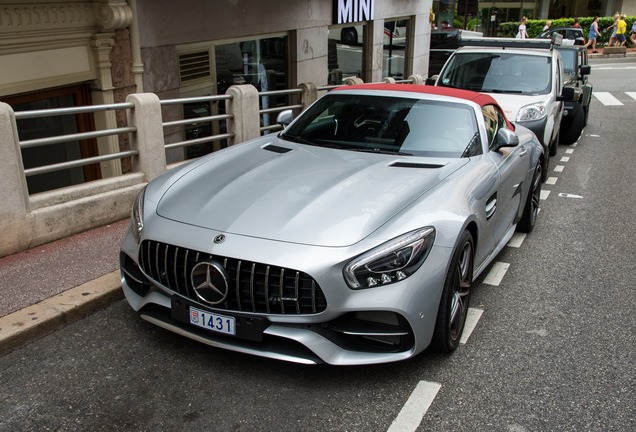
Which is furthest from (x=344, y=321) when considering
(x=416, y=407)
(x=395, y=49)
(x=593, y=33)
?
(x=593, y=33)

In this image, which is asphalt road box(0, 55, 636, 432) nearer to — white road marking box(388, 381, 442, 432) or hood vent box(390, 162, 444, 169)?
white road marking box(388, 381, 442, 432)

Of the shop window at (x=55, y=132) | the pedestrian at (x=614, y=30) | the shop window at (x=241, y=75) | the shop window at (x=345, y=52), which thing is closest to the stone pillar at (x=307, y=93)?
the shop window at (x=241, y=75)

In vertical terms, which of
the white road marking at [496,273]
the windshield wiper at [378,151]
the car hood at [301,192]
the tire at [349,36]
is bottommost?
the white road marking at [496,273]

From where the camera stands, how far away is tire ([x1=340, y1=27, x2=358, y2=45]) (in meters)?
16.0

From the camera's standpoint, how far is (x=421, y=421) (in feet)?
11.1

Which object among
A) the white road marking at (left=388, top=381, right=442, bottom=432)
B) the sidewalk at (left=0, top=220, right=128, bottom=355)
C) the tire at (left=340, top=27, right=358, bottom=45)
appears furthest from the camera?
the tire at (left=340, top=27, right=358, bottom=45)

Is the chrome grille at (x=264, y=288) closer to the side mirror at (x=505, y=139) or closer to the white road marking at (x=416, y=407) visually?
the white road marking at (x=416, y=407)

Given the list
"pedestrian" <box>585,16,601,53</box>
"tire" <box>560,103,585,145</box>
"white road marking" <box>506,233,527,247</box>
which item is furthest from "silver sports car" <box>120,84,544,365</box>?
"pedestrian" <box>585,16,601,53</box>

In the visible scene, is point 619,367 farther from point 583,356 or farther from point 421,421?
point 421,421

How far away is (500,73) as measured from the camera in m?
10.0

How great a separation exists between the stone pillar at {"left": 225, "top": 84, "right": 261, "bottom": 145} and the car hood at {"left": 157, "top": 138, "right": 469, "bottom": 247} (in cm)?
326

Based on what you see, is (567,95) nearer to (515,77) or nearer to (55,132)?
(515,77)

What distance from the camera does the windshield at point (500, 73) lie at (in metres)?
9.80

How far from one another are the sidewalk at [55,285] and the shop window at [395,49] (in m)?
14.5
